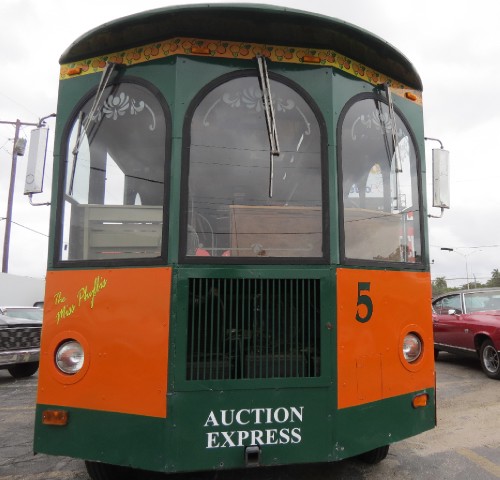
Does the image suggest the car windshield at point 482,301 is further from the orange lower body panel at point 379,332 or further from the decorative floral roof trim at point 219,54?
the decorative floral roof trim at point 219,54

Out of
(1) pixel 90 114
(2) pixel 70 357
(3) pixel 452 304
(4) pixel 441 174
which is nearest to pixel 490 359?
(3) pixel 452 304

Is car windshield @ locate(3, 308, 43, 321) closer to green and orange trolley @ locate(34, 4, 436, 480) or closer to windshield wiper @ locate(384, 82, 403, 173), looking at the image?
green and orange trolley @ locate(34, 4, 436, 480)

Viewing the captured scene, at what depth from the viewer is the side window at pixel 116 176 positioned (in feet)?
9.94

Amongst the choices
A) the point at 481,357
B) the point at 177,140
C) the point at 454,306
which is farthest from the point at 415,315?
Result: the point at 454,306

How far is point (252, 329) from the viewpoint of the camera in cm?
287

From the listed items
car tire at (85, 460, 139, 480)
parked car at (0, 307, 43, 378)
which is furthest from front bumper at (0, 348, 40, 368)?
car tire at (85, 460, 139, 480)

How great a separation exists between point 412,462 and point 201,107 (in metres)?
3.30

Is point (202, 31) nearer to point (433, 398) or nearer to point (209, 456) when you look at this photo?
point (209, 456)

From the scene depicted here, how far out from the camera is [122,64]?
3121 millimetres

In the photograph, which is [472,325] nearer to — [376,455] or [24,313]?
Result: [376,455]

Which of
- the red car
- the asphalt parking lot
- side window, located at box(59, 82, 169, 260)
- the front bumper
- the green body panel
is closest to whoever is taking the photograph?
the green body panel

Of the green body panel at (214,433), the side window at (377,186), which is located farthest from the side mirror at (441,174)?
the green body panel at (214,433)

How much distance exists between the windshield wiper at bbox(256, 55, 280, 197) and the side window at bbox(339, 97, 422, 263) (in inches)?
18.6

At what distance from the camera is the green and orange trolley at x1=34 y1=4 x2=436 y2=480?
2770mm
